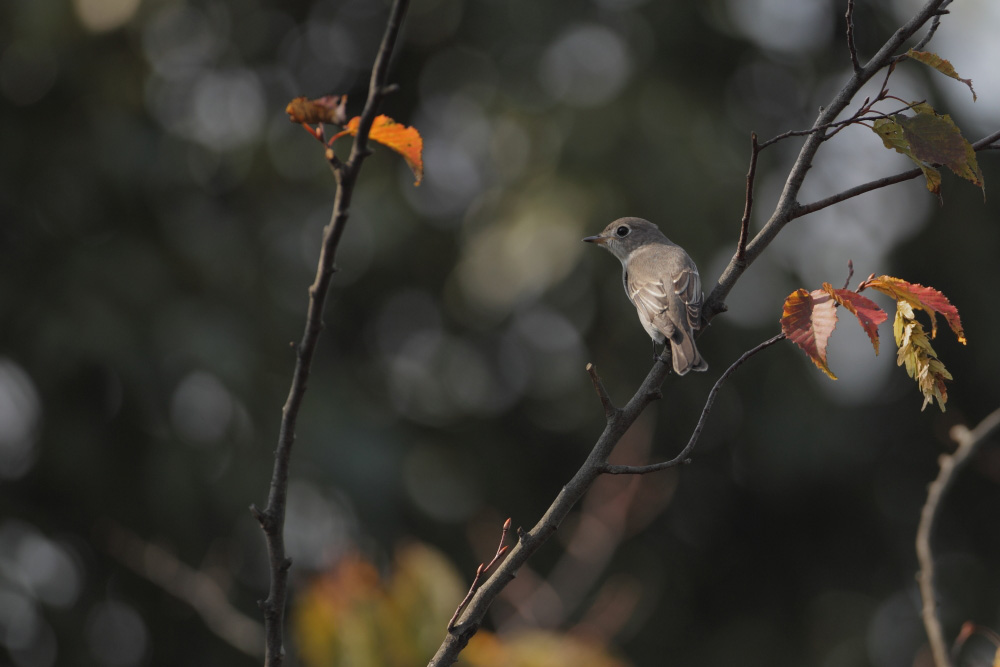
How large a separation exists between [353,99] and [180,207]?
7.33ft

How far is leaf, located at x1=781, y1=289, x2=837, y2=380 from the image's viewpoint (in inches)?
76.0

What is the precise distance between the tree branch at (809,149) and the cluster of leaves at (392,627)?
48.7 inches

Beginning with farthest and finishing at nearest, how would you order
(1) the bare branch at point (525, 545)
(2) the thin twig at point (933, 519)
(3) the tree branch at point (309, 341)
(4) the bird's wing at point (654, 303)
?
(4) the bird's wing at point (654, 303), (2) the thin twig at point (933, 519), (1) the bare branch at point (525, 545), (3) the tree branch at point (309, 341)

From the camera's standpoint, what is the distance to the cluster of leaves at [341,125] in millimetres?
1489

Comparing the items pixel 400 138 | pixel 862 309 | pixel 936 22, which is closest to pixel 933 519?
pixel 862 309

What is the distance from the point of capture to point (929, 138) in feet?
6.05

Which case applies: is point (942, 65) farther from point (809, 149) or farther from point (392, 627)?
point (392, 627)

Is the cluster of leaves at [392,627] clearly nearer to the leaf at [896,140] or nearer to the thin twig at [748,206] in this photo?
the thin twig at [748,206]

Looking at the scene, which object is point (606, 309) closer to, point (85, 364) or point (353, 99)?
point (353, 99)

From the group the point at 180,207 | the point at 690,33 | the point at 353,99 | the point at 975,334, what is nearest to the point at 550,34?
the point at 690,33

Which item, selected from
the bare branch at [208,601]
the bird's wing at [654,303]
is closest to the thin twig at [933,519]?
the bird's wing at [654,303]

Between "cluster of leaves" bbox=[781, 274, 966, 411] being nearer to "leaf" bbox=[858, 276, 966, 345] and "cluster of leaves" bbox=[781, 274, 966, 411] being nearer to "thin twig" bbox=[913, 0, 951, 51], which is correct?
"leaf" bbox=[858, 276, 966, 345]

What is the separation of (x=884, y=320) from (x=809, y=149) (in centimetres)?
40

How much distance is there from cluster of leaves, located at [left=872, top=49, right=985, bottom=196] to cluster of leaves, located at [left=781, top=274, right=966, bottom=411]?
0.73ft
